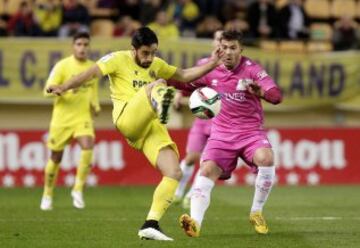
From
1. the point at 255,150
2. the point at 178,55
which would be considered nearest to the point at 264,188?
the point at 255,150

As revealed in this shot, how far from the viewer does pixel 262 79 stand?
10953 mm

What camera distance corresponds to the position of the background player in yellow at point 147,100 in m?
10.1

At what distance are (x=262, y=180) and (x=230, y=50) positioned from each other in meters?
1.53

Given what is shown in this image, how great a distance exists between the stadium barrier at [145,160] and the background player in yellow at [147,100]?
960 cm

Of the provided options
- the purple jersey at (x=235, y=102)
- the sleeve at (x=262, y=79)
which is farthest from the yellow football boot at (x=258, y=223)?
the sleeve at (x=262, y=79)

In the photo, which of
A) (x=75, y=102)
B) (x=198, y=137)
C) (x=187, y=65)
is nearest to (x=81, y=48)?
(x=75, y=102)

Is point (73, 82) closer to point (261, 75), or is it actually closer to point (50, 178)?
point (261, 75)

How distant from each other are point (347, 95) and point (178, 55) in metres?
4.12

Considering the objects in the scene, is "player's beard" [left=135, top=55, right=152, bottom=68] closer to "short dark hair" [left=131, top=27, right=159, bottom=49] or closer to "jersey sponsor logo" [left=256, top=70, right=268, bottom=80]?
"short dark hair" [left=131, top=27, right=159, bottom=49]

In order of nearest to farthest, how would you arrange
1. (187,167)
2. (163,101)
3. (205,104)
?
(163,101), (205,104), (187,167)

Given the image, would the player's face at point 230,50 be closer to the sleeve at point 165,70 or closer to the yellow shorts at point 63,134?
the sleeve at point 165,70

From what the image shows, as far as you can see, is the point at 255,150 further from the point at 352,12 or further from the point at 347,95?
the point at 352,12

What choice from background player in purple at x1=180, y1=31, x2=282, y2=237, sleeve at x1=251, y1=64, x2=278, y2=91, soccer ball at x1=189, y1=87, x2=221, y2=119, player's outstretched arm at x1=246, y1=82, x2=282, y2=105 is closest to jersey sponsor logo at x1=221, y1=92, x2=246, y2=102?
background player in purple at x1=180, y1=31, x2=282, y2=237

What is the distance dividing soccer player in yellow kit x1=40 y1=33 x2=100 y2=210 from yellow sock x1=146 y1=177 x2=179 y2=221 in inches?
194
